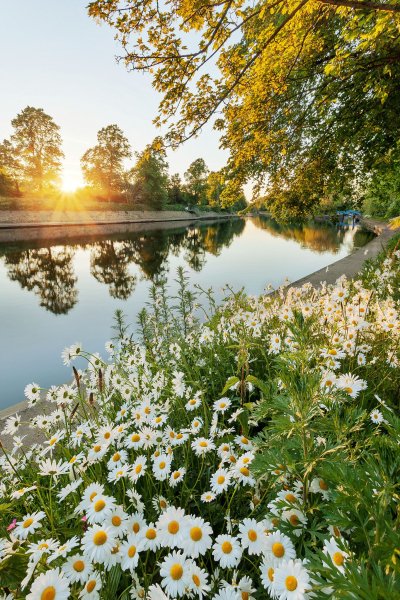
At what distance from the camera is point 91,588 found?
3.69 ft

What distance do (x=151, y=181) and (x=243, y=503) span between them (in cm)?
7237

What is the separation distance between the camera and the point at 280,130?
329 inches

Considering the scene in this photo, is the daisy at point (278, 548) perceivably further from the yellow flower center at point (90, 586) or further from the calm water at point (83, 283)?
the calm water at point (83, 283)

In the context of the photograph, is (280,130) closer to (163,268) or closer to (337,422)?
(337,422)

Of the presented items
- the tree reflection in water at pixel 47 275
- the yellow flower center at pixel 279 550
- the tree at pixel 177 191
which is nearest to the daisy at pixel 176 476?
the yellow flower center at pixel 279 550

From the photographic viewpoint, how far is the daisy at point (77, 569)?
3.61ft

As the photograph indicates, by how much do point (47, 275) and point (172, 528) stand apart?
1761 centimetres

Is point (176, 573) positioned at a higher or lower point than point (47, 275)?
higher

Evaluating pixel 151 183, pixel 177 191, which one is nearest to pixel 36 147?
pixel 151 183

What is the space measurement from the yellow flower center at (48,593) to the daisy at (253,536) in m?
0.69

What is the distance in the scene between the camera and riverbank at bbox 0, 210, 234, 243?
33953mm

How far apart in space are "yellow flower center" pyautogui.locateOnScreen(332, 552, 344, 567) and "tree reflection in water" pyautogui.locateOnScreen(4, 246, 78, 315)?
39.4ft

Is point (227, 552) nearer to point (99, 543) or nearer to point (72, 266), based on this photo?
Answer: point (99, 543)

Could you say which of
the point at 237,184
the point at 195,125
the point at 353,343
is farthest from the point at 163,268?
the point at 353,343
